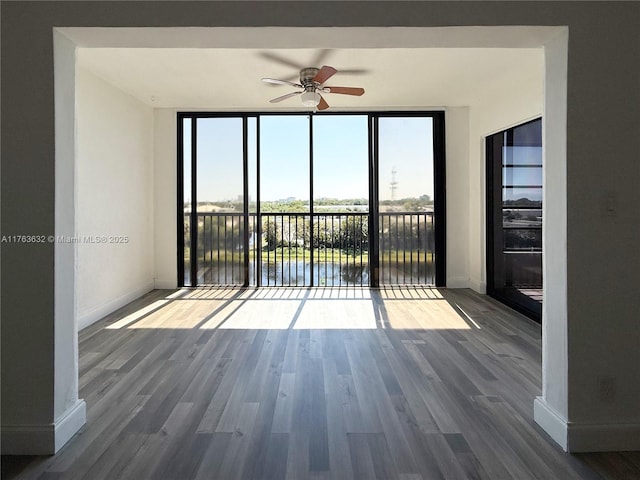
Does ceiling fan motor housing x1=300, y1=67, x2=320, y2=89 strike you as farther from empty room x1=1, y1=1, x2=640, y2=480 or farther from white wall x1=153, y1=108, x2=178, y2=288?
white wall x1=153, y1=108, x2=178, y2=288

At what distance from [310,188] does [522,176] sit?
115 inches

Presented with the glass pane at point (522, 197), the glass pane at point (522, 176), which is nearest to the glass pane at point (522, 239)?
the glass pane at point (522, 197)

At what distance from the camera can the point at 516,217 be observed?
4.93 metres

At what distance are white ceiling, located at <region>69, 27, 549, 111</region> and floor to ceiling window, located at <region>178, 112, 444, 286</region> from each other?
35 cm

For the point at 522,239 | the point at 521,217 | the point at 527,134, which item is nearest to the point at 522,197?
the point at 521,217

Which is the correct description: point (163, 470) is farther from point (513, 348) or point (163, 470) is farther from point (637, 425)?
point (513, 348)

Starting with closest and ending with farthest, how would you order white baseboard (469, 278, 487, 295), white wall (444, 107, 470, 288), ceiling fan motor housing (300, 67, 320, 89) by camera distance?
1. ceiling fan motor housing (300, 67, 320, 89)
2. white baseboard (469, 278, 487, 295)
3. white wall (444, 107, 470, 288)

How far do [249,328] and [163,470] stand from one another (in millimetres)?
2328

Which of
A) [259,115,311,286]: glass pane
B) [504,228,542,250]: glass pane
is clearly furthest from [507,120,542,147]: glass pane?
[259,115,311,286]: glass pane

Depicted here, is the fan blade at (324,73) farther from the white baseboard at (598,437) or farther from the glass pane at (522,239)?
the white baseboard at (598,437)

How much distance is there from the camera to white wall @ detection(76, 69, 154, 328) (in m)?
4.38

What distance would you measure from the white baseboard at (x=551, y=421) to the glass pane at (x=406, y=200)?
13.5 feet

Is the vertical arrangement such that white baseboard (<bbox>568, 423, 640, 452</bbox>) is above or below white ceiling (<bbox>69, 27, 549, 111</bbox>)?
below

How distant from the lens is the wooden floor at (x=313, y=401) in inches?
76.7
